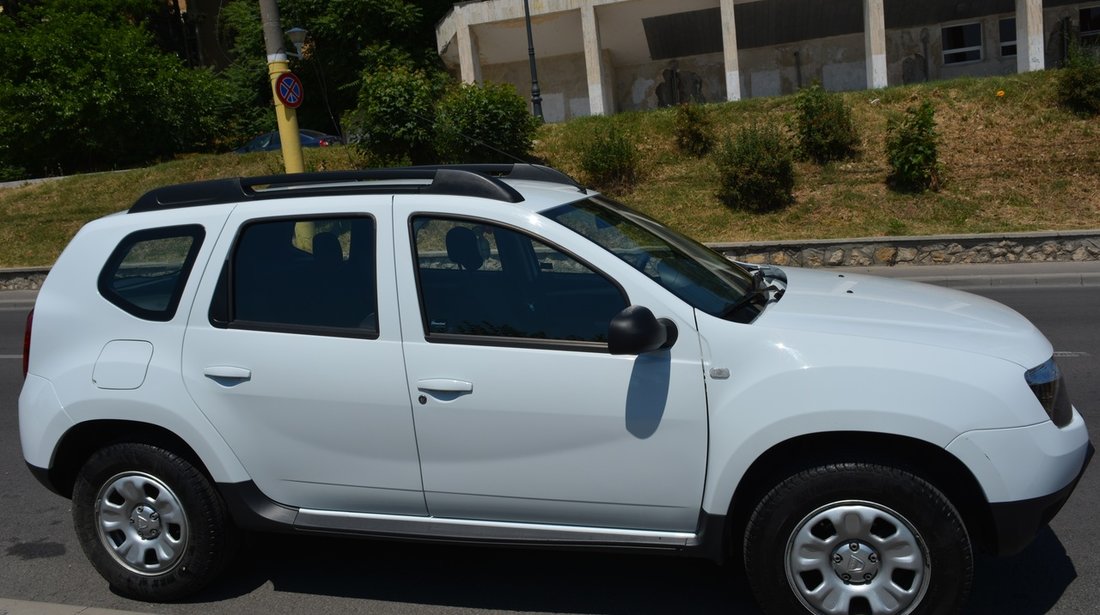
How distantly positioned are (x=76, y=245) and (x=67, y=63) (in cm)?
2551

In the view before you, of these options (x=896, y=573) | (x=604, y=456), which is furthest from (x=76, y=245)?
(x=896, y=573)

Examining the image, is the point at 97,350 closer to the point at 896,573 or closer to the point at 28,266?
the point at 896,573

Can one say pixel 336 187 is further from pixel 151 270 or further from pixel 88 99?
pixel 88 99

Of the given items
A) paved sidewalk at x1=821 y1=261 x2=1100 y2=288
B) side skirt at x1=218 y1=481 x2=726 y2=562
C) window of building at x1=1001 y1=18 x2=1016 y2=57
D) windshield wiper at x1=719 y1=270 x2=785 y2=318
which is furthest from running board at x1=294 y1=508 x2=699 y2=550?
window of building at x1=1001 y1=18 x2=1016 y2=57

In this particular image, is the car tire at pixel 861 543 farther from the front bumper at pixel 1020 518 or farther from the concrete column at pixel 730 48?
the concrete column at pixel 730 48

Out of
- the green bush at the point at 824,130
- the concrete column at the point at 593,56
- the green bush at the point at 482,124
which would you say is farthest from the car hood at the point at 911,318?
the concrete column at the point at 593,56

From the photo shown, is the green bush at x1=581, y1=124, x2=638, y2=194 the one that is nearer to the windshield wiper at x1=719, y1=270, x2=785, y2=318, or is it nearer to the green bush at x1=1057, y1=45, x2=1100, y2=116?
the green bush at x1=1057, y1=45, x2=1100, y2=116

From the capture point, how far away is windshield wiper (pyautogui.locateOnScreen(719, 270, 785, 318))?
3.96 m

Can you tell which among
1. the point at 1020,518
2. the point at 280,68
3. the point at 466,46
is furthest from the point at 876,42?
the point at 1020,518

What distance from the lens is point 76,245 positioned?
4566 mm

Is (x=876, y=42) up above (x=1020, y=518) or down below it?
above

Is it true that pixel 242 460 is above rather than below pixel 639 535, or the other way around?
above

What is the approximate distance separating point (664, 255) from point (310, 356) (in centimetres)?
162

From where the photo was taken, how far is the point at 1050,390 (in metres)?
3.64
